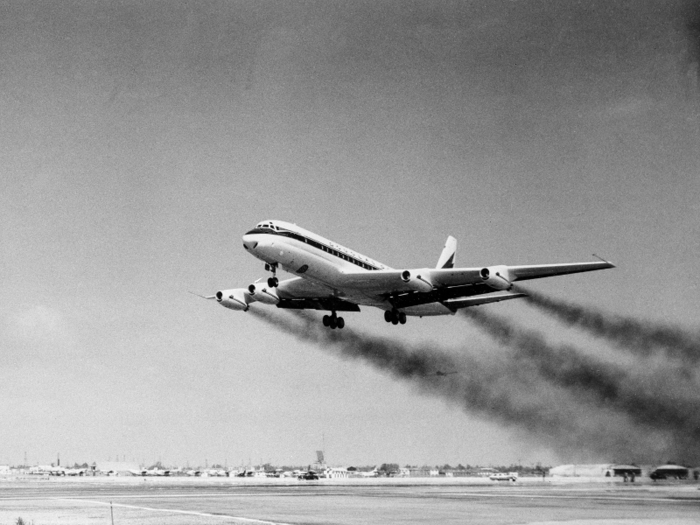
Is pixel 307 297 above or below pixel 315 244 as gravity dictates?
below

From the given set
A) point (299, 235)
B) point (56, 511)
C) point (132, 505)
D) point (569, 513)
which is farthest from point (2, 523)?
point (299, 235)

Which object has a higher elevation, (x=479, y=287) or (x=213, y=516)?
(x=479, y=287)

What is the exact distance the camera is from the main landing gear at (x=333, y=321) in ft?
274

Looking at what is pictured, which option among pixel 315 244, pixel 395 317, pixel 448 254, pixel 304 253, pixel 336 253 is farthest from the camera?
pixel 448 254

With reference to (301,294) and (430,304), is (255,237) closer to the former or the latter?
(301,294)

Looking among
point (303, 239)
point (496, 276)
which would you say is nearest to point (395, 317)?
point (496, 276)

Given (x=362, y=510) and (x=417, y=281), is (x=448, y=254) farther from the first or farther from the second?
(x=362, y=510)

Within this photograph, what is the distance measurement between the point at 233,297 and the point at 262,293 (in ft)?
11.2

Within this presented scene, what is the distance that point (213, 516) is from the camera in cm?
4356

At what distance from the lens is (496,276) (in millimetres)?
68000

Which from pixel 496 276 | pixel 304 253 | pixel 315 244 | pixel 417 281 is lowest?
pixel 496 276

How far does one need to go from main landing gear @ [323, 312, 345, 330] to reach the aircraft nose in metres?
18.0

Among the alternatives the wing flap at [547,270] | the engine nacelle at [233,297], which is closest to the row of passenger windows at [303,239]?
the engine nacelle at [233,297]

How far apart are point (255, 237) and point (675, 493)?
132 feet
